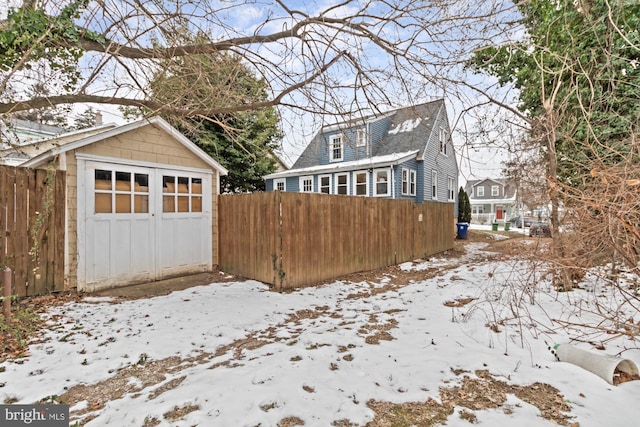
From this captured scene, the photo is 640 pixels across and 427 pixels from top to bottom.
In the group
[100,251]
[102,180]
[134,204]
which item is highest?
[102,180]

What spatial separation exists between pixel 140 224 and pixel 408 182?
11.3 meters

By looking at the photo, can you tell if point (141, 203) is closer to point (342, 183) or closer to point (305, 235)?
point (305, 235)

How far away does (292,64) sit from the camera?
376 centimetres

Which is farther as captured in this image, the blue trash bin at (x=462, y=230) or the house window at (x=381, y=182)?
the blue trash bin at (x=462, y=230)

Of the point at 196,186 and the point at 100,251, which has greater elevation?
the point at 196,186

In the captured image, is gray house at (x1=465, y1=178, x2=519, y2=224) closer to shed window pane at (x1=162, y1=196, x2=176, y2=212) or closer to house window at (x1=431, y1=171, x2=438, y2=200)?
house window at (x1=431, y1=171, x2=438, y2=200)

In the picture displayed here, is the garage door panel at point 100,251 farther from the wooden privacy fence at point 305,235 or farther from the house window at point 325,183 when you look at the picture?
the house window at point 325,183

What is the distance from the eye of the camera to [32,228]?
4285mm

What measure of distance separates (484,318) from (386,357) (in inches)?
65.2

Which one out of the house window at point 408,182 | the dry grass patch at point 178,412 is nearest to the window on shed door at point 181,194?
the dry grass patch at point 178,412

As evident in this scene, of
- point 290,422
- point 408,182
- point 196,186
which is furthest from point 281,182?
point 290,422

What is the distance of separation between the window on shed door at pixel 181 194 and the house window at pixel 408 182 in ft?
31.4

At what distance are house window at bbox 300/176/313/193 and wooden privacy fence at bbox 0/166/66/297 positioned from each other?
11.9 m

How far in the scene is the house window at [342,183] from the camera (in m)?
14.5
